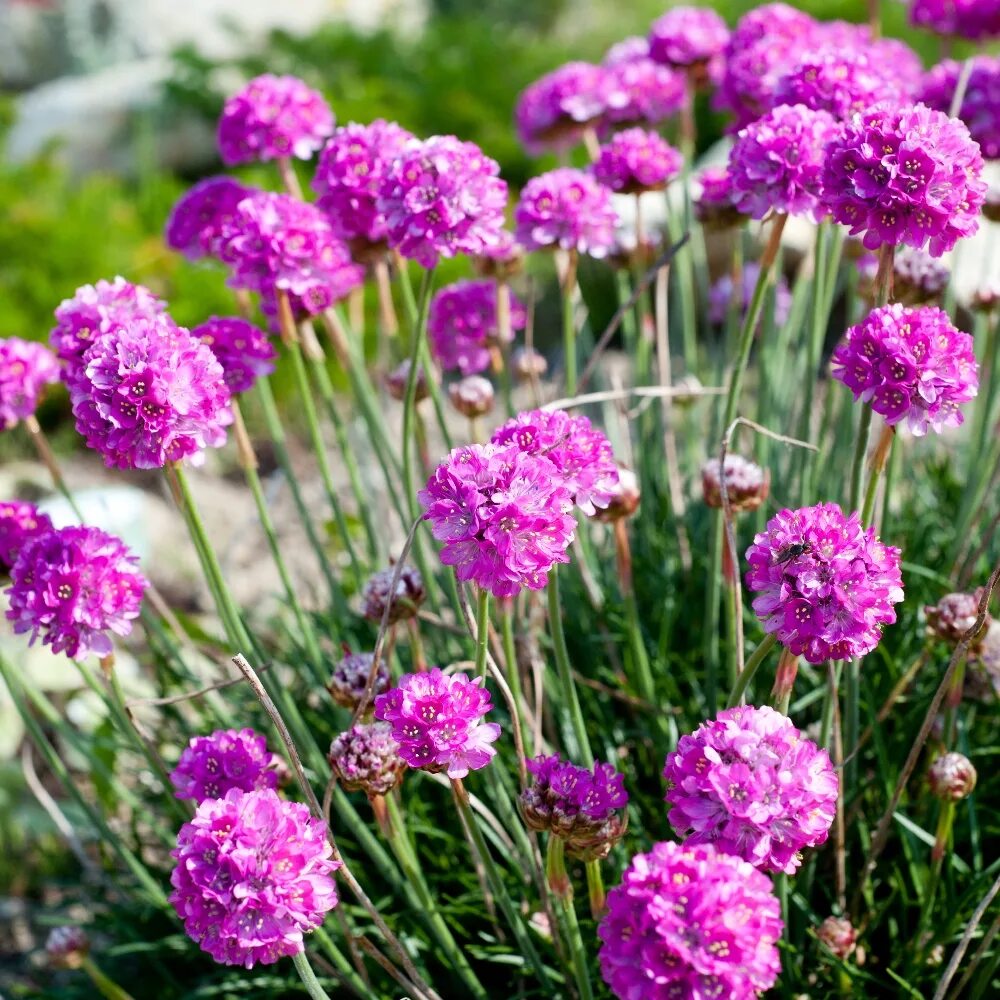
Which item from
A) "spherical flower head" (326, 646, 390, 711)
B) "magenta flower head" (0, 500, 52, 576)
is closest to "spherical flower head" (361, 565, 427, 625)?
"spherical flower head" (326, 646, 390, 711)

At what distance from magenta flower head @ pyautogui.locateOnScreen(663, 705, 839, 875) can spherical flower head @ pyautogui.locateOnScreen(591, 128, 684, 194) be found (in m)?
1.33

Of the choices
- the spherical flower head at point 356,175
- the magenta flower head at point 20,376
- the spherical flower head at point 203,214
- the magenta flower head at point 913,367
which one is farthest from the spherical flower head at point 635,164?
the magenta flower head at point 20,376

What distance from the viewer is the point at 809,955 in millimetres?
1952

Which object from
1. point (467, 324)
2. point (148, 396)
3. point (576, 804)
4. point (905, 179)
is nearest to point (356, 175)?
point (467, 324)

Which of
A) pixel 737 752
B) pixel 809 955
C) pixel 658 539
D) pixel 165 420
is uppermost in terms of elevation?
pixel 165 420

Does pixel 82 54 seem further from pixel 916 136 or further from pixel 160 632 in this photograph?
pixel 916 136

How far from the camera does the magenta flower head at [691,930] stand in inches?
42.2

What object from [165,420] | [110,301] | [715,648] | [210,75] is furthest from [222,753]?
[210,75]

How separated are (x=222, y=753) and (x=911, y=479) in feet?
6.27

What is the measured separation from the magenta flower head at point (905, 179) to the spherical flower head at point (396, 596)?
32.2 inches

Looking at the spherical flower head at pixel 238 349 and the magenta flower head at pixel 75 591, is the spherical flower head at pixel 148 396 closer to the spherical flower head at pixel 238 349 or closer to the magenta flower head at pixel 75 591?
the magenta flower head at pixel 75 591

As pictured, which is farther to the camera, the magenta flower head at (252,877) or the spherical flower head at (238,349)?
the spherical flower head at (238,349)

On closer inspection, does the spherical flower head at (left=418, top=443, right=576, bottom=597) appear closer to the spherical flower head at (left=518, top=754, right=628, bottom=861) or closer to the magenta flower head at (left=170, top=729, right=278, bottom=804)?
the spherical flower head at (left=518, top=754, right=628, bottom=861)

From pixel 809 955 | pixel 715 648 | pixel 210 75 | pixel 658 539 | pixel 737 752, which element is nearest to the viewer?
pixel 737 752
